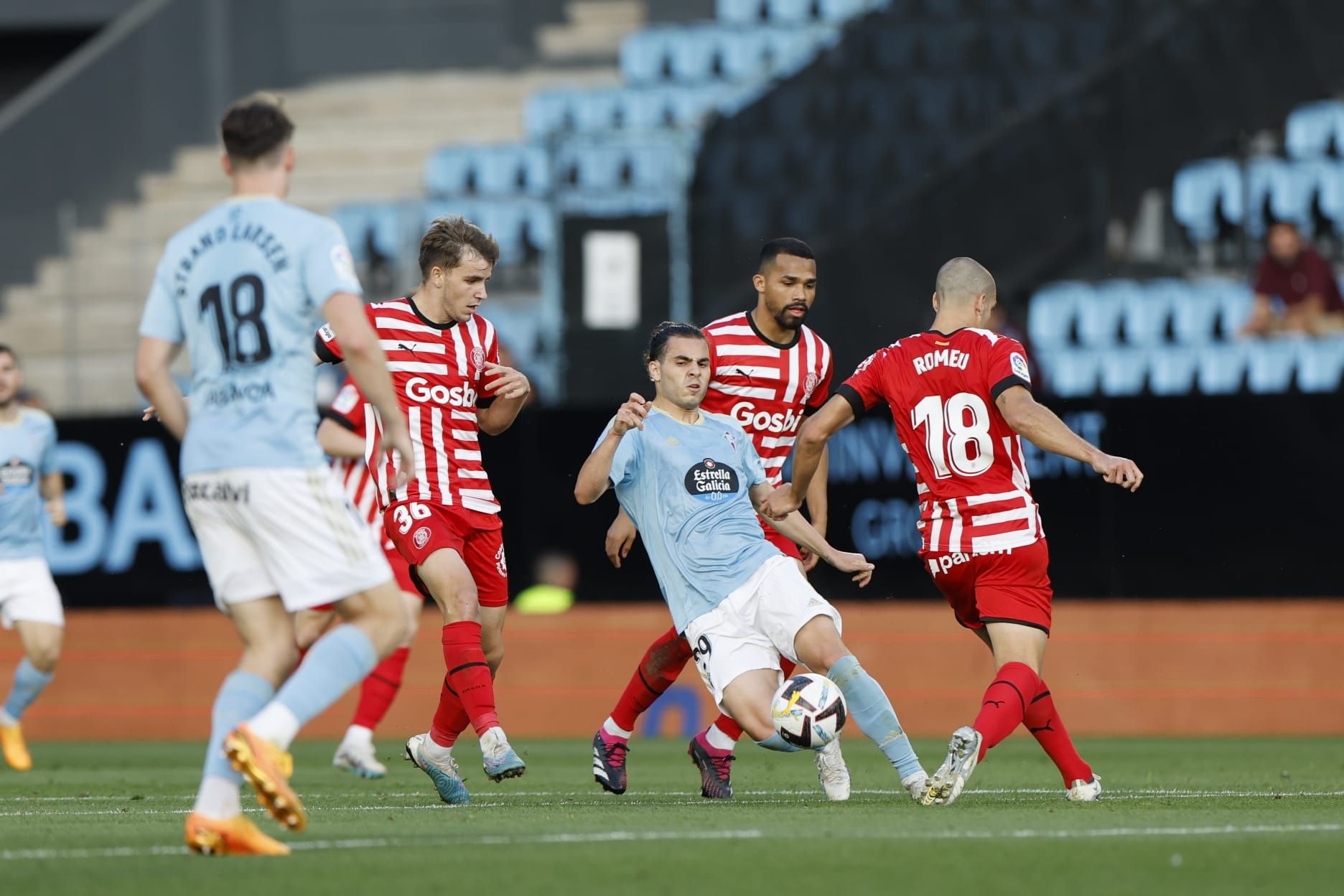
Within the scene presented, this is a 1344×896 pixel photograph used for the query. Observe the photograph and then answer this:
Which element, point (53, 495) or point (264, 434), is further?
point (53, 495)

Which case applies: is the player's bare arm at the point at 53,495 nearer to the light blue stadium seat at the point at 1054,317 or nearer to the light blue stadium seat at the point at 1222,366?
the light blue stadium seat at the point at 1054,317

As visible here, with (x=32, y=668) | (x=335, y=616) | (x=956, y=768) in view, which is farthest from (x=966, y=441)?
(x=32, y=668)

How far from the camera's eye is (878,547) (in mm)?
14180

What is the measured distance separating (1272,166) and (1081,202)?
182 centimetres

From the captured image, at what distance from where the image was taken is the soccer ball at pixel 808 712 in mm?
6789

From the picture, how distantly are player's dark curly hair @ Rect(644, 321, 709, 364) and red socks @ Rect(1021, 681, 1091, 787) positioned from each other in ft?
6.49

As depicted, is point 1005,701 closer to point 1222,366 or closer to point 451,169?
point 1222,366

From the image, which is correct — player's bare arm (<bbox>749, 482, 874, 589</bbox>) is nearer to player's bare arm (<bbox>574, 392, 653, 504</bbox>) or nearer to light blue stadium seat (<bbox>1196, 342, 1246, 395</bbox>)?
player's bare arm (<bbox>574, 392, 653, 504</bbox>)

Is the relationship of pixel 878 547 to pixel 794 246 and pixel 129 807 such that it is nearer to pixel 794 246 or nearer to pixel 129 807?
pixel 794 246

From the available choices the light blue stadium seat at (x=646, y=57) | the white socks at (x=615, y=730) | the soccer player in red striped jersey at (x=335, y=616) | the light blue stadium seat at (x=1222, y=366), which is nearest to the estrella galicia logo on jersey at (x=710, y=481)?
the white socks at (x=615, y=730)

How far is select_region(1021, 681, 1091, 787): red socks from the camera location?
757 cm

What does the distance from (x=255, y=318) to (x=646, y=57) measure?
16.0 metres

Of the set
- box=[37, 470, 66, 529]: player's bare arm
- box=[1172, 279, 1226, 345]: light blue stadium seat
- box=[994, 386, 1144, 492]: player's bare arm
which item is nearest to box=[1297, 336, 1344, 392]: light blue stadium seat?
box=[1172, 279, 1226, 345]: light blue stadium seat

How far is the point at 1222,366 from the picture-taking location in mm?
15227
